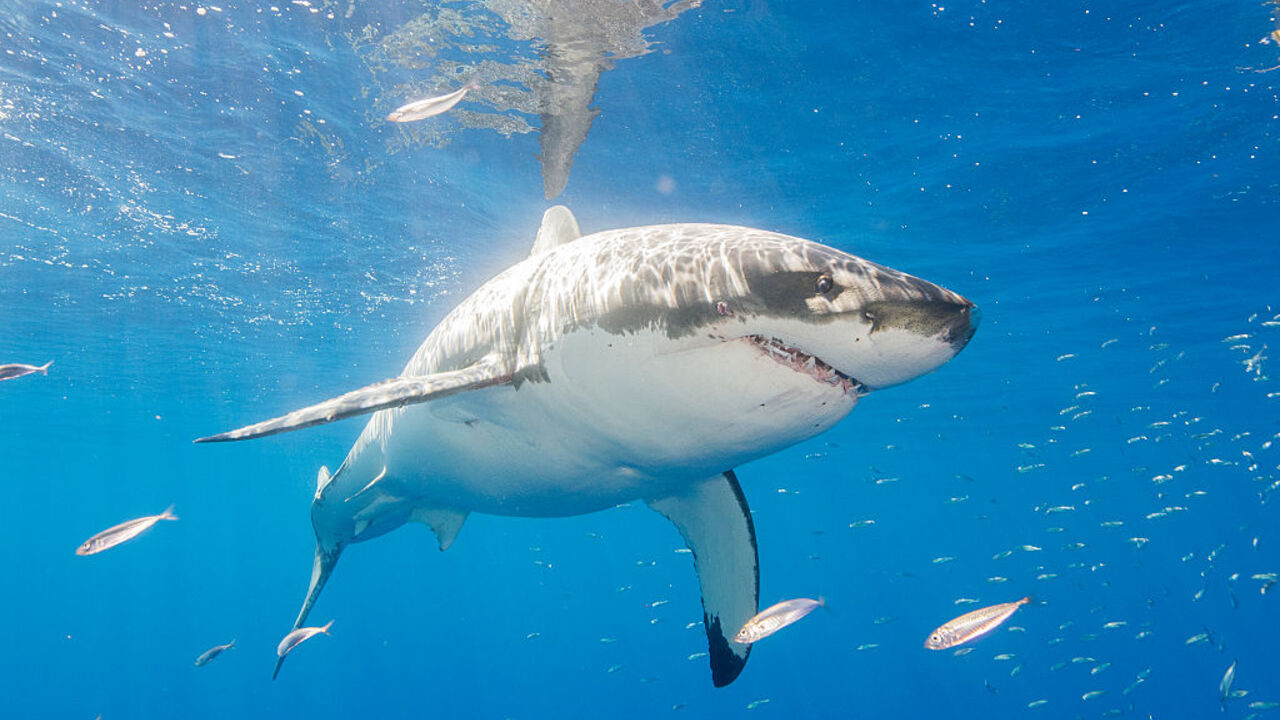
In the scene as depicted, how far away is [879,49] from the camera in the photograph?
9492 millimetres

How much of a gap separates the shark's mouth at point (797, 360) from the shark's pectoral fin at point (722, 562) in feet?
7.82

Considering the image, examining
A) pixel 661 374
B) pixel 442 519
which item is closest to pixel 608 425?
pixel 661 374

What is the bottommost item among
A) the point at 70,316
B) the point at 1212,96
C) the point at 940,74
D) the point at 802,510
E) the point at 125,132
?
the point at 802,510

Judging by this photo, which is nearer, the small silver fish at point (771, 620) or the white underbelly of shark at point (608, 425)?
the white underbelly of shark at point (608, 425)

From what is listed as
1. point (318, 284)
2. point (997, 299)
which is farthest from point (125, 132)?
point (997, 299)

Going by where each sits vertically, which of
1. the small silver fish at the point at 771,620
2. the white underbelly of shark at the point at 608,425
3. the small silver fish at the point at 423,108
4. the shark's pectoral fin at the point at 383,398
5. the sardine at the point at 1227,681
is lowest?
the sardine at the point at 1227,681

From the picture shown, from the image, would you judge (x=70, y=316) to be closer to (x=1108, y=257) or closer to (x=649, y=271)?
(x=649, y=271)

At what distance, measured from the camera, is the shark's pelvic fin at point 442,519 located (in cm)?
627

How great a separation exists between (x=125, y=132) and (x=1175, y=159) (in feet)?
58.7

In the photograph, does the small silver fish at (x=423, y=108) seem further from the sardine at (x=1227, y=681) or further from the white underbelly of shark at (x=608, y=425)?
the sardine at (x=1227, y=681)

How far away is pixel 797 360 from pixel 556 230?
2.92 meters

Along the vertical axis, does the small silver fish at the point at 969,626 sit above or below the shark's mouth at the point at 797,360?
below

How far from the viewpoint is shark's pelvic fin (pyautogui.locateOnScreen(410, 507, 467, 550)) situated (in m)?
6.27

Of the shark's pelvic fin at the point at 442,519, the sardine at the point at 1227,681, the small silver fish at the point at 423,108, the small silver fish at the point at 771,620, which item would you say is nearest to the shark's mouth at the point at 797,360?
the small silver fish at the point at 771,620
